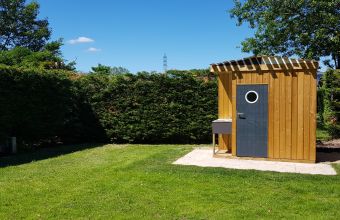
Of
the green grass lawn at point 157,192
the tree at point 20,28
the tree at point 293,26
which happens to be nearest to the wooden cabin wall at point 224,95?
the green grass lawn at point 157,192

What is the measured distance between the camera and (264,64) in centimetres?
899

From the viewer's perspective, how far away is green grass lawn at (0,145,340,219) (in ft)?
17.7

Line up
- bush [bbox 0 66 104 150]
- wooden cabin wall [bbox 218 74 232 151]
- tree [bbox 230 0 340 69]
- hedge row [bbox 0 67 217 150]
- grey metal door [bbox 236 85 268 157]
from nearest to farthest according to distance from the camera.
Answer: grey metal door [bbox 236 85 268 157]
wooden cabin wall [bbox 218 74 232 151]
bush [bbox 0 66 104 150]
hedge row [bbox 0 67 217 150]
tree [bbox 230 0 340 69]

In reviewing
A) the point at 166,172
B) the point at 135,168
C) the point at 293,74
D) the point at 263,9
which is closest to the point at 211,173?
the point at 166,172

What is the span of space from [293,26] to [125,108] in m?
8.07

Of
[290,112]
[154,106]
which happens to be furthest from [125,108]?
[290,112]

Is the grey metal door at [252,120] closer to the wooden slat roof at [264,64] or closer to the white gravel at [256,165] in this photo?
the white gravel at [256,165]

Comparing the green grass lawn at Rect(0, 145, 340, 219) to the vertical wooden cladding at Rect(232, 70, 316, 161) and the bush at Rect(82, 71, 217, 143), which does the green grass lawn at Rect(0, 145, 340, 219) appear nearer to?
the vertical wooden cladding at Rect(232, 70, 316, 161)

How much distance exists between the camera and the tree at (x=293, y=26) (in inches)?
606

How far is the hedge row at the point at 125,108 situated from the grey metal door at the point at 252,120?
3.53 m

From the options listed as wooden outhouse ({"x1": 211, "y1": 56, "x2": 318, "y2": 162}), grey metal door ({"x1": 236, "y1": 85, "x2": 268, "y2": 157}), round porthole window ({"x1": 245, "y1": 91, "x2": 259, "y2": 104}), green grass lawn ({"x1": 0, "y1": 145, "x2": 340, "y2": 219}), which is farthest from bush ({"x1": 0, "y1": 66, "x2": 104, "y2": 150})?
round porthole window ({"x1": 245, "y1": 91, "x2": 259, "y2": 104})

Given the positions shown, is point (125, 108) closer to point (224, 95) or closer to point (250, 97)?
point (224, 95)

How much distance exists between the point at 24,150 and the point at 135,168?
4.71 m

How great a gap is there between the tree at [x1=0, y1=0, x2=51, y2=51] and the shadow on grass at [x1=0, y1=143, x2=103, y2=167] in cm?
2609
